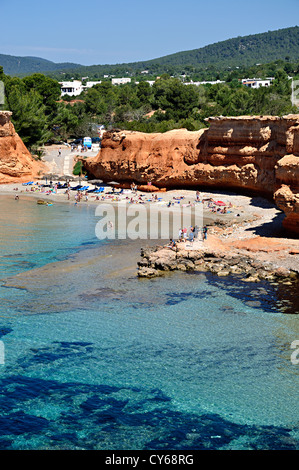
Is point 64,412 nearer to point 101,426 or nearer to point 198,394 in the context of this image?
point 101,426

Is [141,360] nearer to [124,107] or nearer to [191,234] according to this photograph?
[191,234]

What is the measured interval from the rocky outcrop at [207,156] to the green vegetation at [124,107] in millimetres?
10868

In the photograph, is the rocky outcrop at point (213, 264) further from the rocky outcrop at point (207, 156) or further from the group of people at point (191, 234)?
the rocky outcrop at point (207, 156)

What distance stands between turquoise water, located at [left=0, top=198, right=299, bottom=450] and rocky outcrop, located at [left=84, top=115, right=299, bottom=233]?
10.8 m

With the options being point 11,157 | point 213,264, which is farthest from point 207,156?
point 11,157

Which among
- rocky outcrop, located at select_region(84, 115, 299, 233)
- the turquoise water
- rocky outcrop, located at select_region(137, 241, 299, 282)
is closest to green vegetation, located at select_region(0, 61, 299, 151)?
rocky outcrop, located at select_region(84, 115, 299, 233)

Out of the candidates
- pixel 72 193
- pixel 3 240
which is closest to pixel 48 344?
pixel 3 240

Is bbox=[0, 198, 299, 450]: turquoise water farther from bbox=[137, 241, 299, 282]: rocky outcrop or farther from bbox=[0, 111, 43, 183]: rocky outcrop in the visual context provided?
bbox=[0, 111, 43, 183]: rocky outcrop

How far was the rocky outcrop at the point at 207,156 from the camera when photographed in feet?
134

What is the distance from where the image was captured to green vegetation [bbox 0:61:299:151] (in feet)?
208

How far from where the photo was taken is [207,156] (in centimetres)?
4616
